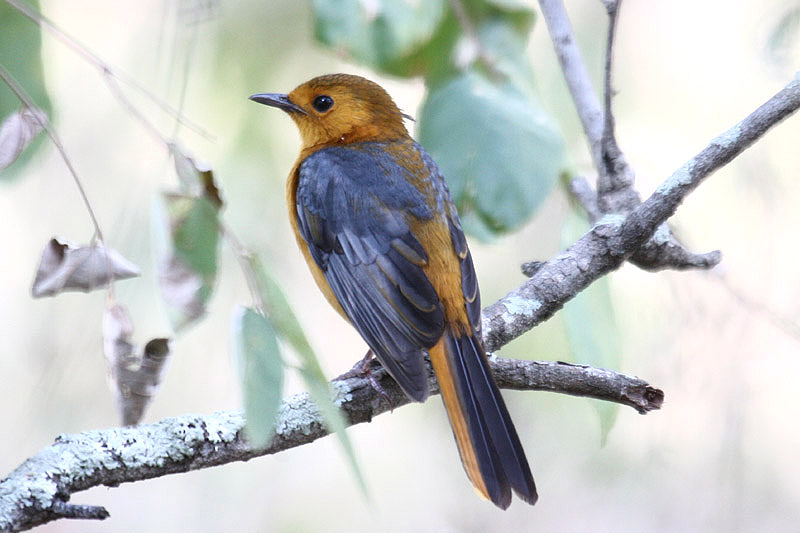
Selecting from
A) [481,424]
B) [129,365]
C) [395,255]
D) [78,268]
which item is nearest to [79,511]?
[129,365]

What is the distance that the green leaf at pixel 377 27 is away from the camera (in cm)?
284

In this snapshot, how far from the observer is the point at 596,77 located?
12.9 feet

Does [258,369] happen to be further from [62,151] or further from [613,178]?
[613,178]

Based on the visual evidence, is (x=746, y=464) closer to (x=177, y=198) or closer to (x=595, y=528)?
(x=595, y=528)

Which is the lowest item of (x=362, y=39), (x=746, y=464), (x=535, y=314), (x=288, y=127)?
(x=746, y=464)

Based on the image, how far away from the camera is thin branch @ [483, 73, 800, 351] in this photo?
2.95m

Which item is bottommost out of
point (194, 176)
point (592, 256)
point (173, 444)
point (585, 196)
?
point (173, 444)

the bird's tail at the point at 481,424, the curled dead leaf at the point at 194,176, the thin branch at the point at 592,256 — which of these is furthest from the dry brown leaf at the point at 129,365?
the thin branch at the point at 592,256

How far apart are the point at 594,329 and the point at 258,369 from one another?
148 centimetres

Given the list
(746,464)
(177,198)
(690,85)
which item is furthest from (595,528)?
(177,198)

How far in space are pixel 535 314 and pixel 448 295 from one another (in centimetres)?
34

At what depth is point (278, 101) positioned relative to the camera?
386 cm

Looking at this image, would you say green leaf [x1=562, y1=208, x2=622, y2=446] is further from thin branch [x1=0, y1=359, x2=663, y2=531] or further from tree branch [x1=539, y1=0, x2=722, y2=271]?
tree branch [x1=539, y1=0, x2=722, y2=271]

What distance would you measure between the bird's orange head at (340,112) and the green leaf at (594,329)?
4.07ft
